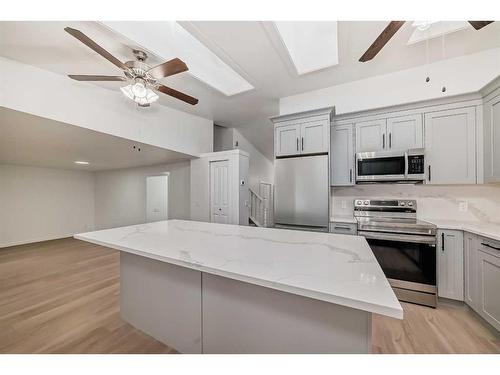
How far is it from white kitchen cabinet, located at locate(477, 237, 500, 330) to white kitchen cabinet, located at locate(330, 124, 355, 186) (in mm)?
1341

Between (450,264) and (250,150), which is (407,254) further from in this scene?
(250,150)

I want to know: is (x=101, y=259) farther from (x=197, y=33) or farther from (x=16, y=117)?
(x=197, y=33)

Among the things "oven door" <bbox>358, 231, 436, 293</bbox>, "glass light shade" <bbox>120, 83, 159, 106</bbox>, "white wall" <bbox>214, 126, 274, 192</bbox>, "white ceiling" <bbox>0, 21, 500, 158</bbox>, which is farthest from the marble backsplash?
"white wall" <bbox>214, 126, 274, 192</bbox>

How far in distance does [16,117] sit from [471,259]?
482 centimetres

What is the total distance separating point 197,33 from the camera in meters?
1.91

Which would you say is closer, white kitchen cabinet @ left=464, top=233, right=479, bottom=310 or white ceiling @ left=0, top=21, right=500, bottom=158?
white ceiling @ left=0, top=21, right=500, bottom=158

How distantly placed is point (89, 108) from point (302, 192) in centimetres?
294

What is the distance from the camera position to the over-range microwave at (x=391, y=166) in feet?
7.64

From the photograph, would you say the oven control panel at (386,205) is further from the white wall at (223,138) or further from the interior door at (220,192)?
the white wall at (223,138)

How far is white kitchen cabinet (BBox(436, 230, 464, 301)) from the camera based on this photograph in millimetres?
2033

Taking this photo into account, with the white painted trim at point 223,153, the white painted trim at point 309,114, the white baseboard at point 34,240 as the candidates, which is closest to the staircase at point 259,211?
the white painted trim at point 223,153

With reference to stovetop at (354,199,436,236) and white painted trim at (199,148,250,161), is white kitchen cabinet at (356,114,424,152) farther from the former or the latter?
white painted trim at (199,148,250,161)
